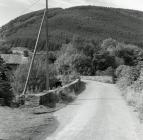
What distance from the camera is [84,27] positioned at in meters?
142

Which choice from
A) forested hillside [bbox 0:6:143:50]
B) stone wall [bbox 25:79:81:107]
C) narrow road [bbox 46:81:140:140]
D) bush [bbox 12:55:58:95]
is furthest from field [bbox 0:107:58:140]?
forested hillside [bbox 0:6:143:50]

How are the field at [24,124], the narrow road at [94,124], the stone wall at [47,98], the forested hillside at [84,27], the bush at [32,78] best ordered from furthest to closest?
the forested hillside at [84,27] < the bush at [32,78] < the stone wall at [47,98] < the narrow road at [94,124] < the field at [24,124]

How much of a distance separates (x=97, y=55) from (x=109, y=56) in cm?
353

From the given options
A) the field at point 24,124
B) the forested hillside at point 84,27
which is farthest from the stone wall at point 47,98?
the forested hillside at point 84,27

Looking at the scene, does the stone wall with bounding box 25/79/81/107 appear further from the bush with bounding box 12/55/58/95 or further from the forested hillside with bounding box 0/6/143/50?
the forested hillside with bounding box 0/6/143/50

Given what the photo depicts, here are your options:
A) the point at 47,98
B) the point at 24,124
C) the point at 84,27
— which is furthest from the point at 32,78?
the point at 84,27

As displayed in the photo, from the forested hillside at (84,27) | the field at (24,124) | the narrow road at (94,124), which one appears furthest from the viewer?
the forested hillside at (84,27)

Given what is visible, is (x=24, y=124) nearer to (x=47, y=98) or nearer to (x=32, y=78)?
(x=47, y=98)

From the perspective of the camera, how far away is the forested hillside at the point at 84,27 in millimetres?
129500

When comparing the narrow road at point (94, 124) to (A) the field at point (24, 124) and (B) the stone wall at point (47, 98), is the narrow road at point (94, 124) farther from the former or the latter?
(B) the stone wall at point (47, 98)

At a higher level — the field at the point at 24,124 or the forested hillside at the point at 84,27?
the forested hillside at the point at 84,27

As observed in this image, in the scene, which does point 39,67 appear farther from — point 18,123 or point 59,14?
point 59,14

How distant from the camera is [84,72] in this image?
7406 centimetres

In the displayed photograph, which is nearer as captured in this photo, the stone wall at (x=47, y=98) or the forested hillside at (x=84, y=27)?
the stone wall at (x=47, y=98)
